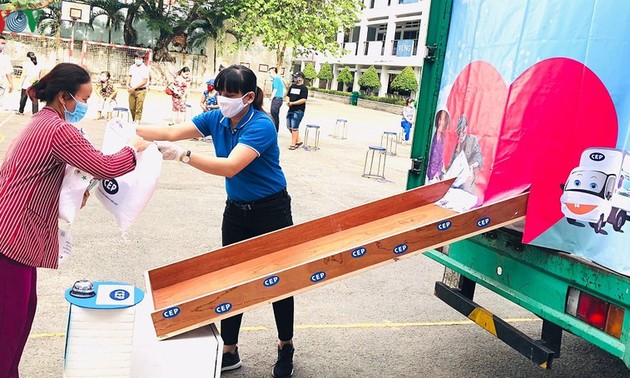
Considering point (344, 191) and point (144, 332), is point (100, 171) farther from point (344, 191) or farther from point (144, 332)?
point (344, 191)

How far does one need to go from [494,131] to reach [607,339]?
4.23 feet

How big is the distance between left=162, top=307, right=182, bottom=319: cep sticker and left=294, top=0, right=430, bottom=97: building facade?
122 feet

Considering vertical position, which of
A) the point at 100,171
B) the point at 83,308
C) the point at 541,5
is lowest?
the point at 83,308

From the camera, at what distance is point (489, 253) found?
393 centimetres

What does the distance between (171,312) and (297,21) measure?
1098 inches

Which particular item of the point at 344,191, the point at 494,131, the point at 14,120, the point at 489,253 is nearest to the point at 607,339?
the point at 489,253

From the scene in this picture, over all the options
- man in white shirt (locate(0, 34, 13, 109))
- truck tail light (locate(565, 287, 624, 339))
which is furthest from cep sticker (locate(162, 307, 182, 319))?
man in white shirt (locate(0, 34, 13, 109))

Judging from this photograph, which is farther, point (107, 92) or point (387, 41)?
point (387, 41)

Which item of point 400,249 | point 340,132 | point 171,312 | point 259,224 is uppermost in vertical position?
point 400,249

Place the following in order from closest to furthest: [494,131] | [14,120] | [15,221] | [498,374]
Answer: [15,221] < [494,131] < [498,374] < [14,120]

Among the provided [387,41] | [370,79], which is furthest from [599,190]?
[387,41]

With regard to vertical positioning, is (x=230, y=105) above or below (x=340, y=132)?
above

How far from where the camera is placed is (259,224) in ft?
12.5

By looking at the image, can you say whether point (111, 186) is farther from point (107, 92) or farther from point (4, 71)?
point (107, 92)
